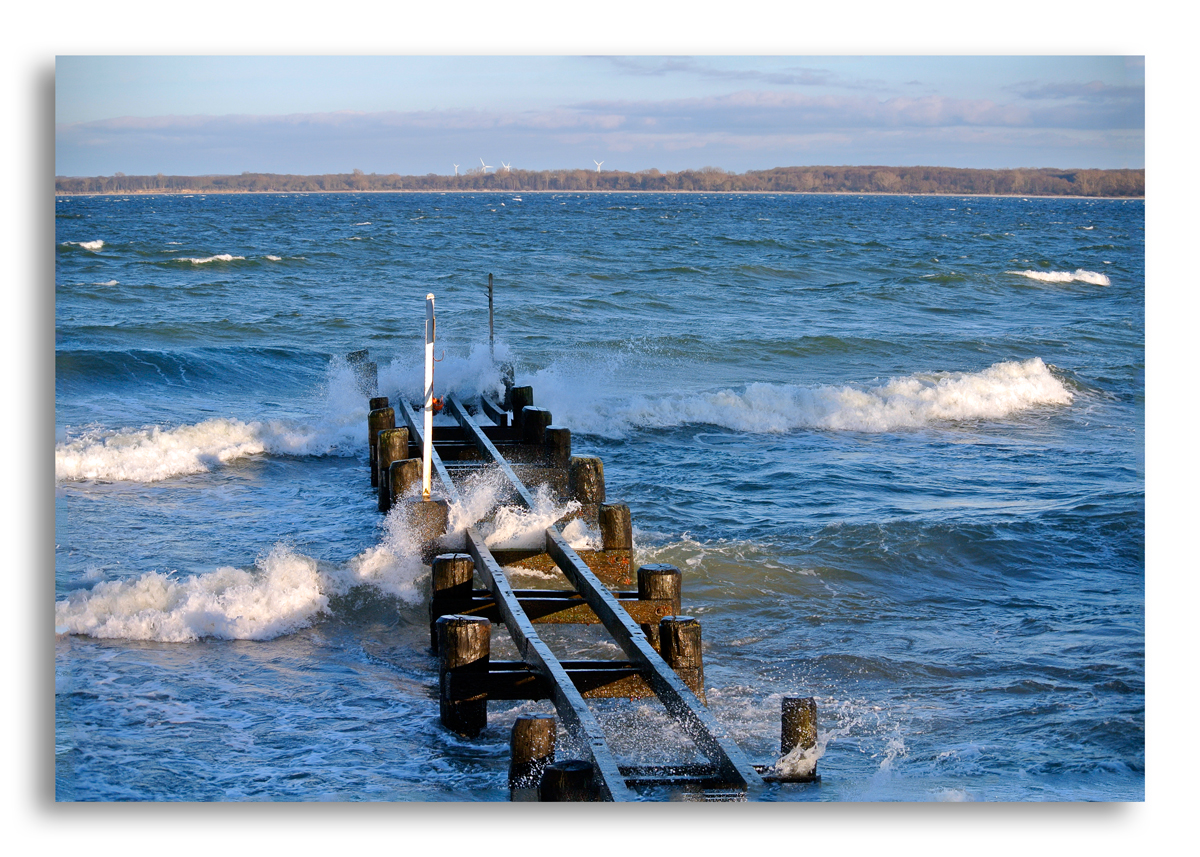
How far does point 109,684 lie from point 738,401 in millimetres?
7831

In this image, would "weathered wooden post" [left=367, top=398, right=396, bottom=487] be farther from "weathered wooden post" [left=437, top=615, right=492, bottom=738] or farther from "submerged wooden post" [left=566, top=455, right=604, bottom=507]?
"weathered wooden post" [left=437, top=615, right=492, bottom=738]

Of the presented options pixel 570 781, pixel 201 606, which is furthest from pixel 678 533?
pixel 570 781

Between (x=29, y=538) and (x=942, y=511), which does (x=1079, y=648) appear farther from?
(x=29, y=538)

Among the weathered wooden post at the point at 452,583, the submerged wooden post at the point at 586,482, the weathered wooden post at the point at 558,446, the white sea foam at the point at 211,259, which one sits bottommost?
the weathered wooden post at the point at 452,583

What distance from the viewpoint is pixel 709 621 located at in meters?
5.41

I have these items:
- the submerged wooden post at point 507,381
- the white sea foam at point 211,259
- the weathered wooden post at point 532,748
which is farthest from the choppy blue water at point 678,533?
the white sea foam at point 211,259

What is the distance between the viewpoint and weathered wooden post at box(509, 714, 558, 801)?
125 inches

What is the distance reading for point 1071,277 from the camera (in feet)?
67.5

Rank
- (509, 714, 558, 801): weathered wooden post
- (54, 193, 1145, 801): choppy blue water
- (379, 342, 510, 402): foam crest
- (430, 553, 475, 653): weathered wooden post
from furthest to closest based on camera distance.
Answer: (379, 342, 510, 402): foam crest
(430, 553, 475, 653): weathered wooden post
(54, 193, 1145, 801): choppy blue water
(509, 714, 558, 801): weathered wooden post

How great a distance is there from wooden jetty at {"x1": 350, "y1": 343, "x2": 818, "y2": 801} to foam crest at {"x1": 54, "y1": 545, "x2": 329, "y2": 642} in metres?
0.70

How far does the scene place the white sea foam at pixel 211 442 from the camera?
7914 millimetres

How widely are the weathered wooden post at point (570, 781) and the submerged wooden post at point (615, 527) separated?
205 cm

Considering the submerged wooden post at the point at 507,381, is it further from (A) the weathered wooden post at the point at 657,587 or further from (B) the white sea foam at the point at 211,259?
(B) the white sea foam at the point at 211,259

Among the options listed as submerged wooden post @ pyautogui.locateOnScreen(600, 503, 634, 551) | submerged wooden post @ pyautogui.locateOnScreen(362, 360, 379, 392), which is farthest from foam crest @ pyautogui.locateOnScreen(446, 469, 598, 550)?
submerged wooden post @ pyautogui.locateOnScreen(362, 360, 379, 392)
